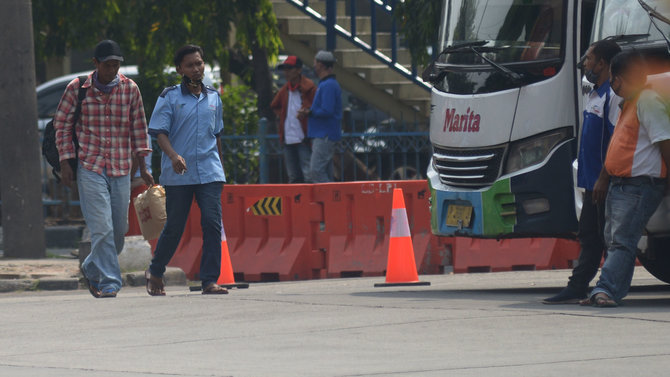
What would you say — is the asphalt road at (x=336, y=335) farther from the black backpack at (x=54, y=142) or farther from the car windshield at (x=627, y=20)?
the car windshield at (x=627, y=20)

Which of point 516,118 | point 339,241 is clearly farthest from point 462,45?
point 339,241

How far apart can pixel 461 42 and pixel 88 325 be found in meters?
3.80

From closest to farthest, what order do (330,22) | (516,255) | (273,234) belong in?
(516,255) < (273,234) < (330,22)

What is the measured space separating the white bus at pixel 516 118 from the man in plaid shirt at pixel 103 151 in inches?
94.0

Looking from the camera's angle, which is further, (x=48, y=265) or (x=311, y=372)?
(x=48, y=265)

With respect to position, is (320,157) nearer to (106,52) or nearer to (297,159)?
(297,159)

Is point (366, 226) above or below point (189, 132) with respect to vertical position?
below

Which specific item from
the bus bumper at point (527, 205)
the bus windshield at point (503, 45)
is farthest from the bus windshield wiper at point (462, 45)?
the bus bumper at point (527, 205)

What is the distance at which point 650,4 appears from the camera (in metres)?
9.78

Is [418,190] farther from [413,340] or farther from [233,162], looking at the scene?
[413,340]

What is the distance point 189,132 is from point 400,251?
2230 mm

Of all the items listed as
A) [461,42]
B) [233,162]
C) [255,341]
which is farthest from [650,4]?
[233,162]

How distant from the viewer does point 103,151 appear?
10820mm

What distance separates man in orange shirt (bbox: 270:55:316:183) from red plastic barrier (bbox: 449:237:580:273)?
11.2 feet
